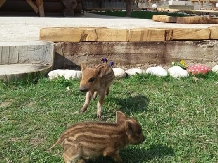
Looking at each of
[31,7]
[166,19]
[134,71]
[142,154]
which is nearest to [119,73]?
[134,71]

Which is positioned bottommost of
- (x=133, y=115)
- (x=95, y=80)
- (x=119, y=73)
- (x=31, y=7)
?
(x=133, y=115)

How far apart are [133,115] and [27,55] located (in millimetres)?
3065

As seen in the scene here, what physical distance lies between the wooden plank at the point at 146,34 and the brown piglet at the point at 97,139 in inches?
163

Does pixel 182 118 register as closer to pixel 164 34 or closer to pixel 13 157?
pixel 13 157

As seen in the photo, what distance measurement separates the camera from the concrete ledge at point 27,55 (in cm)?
709

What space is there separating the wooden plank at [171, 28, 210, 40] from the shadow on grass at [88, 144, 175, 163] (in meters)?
4.09

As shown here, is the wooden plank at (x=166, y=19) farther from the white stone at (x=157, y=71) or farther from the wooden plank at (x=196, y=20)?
the white stone at (x=157, y=71)

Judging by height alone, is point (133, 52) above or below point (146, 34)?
below

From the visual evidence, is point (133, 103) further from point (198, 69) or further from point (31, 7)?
point (31, 7)

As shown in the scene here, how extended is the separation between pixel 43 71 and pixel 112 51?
1.67 m

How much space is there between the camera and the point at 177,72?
7266 millimetres

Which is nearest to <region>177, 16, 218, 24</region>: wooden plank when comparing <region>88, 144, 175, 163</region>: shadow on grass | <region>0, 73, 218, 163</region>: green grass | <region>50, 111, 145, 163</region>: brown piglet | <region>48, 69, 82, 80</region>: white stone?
<region>0, 73, 218, 163</region>: green grass

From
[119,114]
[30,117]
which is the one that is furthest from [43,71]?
[119,114]

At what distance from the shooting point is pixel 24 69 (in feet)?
22.3
